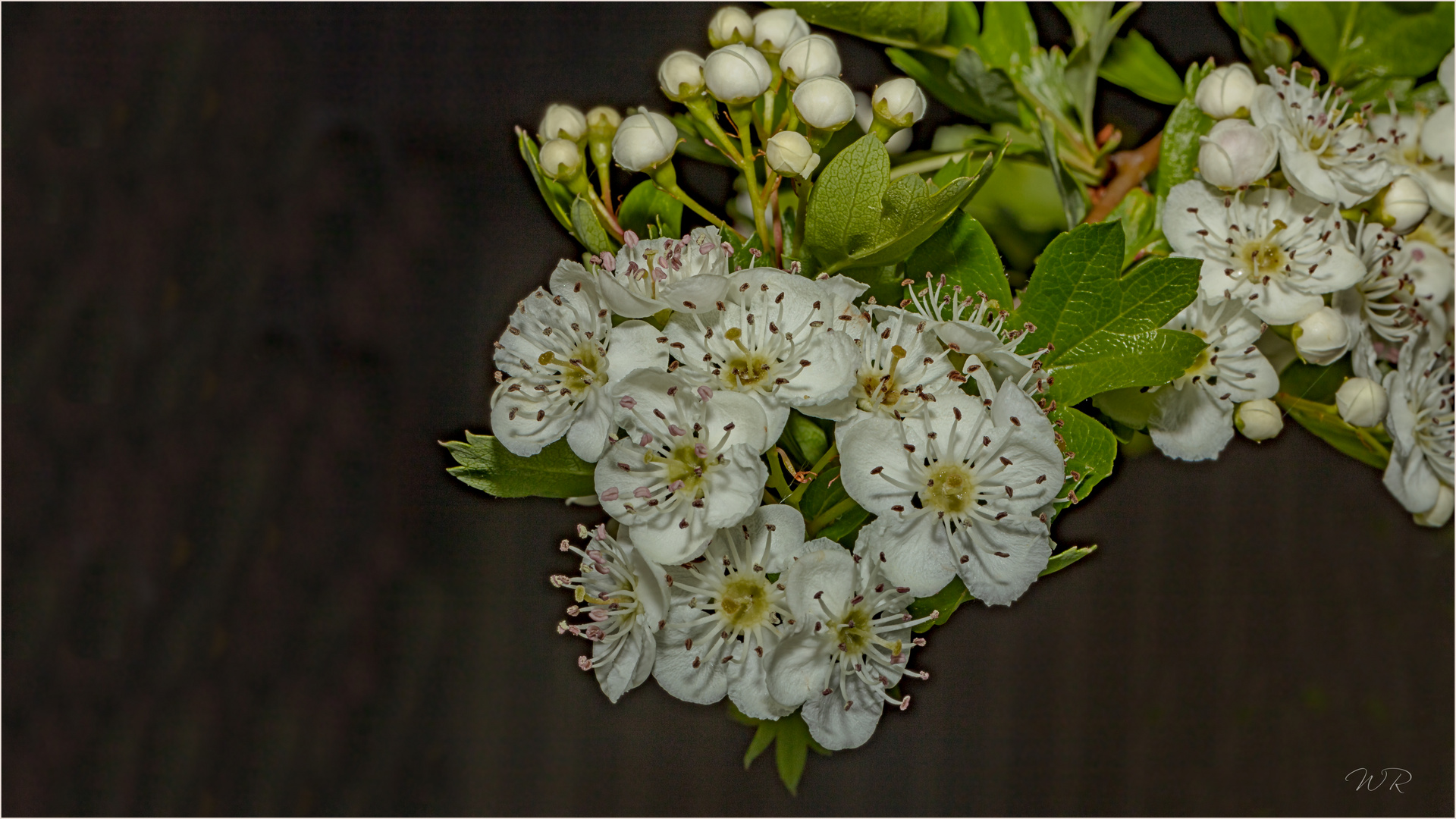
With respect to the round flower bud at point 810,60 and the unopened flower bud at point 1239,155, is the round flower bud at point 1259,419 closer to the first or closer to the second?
the unopened flower bud at point 1239,155

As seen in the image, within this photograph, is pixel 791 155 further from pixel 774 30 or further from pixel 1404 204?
pixel 1404 204

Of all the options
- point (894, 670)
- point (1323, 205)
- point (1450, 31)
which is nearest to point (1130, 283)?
point (1323, 205)

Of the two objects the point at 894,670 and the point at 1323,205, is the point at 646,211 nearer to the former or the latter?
the point at 894,670

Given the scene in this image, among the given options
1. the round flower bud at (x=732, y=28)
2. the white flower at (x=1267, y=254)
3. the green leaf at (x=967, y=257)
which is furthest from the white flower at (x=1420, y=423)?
the round flower bud at (x=732, y=28)

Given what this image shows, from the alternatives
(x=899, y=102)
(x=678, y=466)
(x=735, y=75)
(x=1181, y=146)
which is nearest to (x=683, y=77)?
(x=735, y=75)

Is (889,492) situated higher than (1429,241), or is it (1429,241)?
(889,492)

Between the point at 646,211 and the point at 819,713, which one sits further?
the point at 646,211

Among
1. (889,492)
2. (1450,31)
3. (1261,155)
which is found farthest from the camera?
(1450,31)

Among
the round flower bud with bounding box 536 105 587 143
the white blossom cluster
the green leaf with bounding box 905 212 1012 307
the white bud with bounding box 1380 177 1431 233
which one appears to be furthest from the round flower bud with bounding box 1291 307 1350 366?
the round flower bud with bounding box 536 105 587 143
